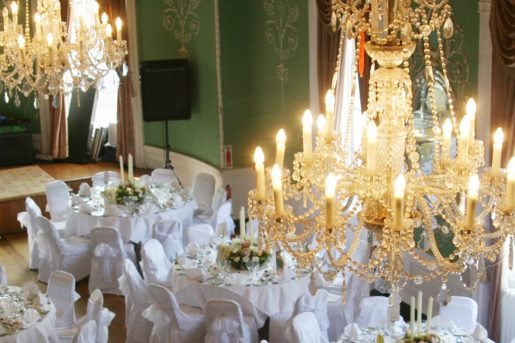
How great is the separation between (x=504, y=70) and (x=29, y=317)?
4227mm

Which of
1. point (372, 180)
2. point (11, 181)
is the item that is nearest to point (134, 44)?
point (11, 181)

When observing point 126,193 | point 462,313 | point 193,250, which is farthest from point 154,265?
point 462,313

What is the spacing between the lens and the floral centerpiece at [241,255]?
23.8ft

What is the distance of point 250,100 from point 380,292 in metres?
3.63

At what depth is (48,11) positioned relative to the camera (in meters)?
7.95

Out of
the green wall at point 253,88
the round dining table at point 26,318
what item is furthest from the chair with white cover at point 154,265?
the green wall at point 253,88

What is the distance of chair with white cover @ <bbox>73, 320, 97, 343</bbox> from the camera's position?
19.6ft

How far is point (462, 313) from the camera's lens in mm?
6402

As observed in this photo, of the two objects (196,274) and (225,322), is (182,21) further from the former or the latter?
(225,322)

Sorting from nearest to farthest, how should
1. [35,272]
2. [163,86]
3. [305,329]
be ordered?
[305,329], [35,272], [163,86]

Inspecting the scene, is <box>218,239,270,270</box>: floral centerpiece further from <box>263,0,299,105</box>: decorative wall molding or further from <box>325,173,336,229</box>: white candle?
<box>325,173,336,229</box>: white candle

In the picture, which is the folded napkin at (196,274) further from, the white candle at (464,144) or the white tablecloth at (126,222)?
the white candle at (464,144)

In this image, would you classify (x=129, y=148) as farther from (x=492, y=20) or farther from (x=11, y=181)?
(x=492, y=20)

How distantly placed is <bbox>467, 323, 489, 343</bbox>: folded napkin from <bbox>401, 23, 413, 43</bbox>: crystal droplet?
3177mm
